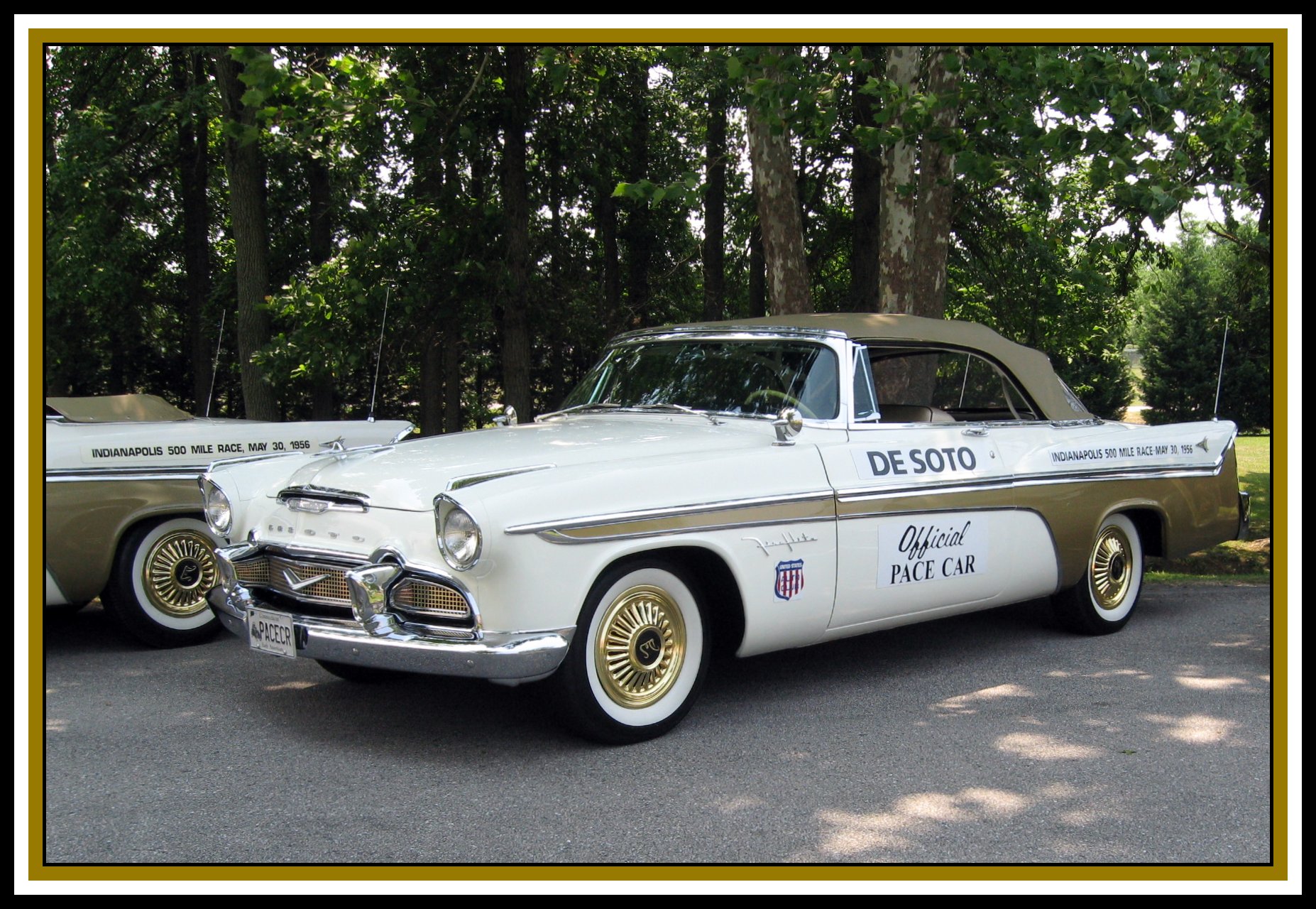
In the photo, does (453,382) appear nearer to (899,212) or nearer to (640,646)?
(899,212)

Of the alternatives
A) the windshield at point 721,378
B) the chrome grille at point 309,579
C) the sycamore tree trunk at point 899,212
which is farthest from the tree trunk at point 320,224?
the chrome grille at point 309,579

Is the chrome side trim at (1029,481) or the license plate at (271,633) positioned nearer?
the license plate at (271,633)

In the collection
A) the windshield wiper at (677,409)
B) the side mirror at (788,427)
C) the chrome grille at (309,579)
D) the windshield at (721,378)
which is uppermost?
the windshield at (721,378)

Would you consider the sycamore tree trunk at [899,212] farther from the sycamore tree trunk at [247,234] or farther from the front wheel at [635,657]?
the sycamore tree trunk at [247,234]

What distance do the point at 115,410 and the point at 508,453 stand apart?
3.91 m

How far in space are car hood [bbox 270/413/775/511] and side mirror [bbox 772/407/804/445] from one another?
9cm

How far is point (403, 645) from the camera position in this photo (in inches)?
180

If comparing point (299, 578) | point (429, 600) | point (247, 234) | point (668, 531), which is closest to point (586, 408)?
point (668, 531)

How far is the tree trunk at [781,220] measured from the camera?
35.8 feet

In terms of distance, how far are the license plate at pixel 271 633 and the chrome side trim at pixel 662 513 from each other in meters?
1.12

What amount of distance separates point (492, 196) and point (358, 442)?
7.82 metres

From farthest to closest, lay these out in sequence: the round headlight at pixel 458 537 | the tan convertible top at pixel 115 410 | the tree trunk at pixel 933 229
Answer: the tree trunk at pixel 933 229 → the tan convertible top at pixel 115 410 → the round headlight at pixel 458 537

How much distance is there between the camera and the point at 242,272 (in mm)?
15078
